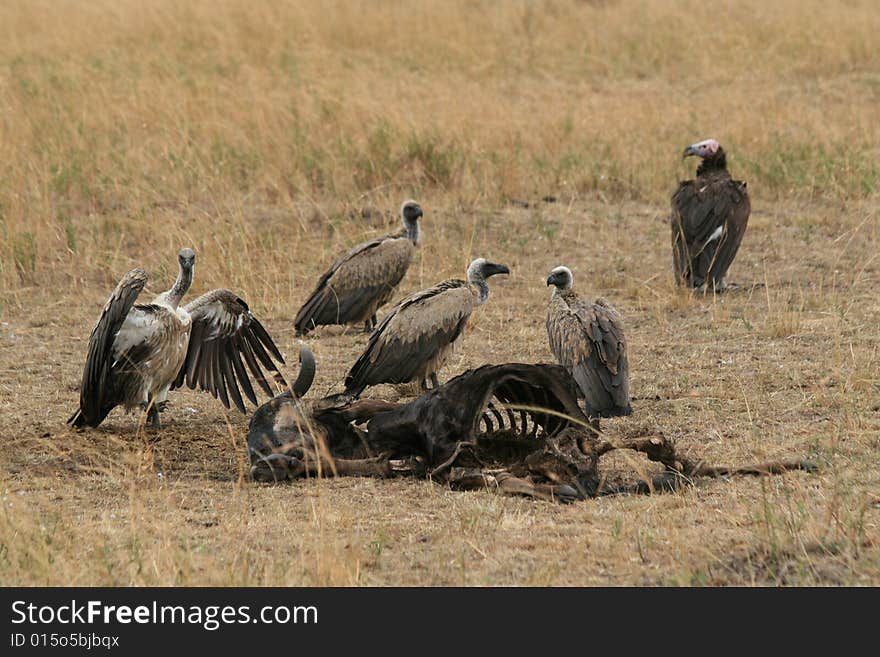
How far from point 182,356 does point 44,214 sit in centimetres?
385

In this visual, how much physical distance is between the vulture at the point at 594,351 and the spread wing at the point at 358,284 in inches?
64.1

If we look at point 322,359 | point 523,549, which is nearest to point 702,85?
point 322,359

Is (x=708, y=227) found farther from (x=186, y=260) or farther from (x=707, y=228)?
(x=186, y=260)

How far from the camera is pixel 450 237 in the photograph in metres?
9.65

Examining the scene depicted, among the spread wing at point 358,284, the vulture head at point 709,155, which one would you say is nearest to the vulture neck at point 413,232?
the spread wing at point 358,284

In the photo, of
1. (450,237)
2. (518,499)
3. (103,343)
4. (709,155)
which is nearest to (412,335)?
(103,343)

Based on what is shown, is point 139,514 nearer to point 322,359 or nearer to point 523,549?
point 523,549

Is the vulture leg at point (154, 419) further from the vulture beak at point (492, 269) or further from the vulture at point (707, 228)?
the vulture at point (707, 228)

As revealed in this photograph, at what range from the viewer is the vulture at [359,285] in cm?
790

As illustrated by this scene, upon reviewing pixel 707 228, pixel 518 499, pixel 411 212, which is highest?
pixel 411 212

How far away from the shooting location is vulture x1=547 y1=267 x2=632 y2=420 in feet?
19.6

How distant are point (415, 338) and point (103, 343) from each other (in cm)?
141

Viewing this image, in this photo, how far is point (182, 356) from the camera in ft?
20.4

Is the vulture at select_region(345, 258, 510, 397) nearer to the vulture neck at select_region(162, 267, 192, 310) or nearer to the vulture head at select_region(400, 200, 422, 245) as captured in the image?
the vulture neck at select_region(162, 267, 192, 310)
